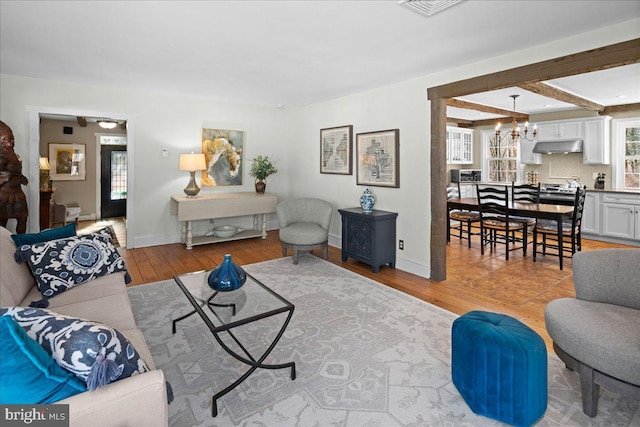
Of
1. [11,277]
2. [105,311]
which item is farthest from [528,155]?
[11,277]

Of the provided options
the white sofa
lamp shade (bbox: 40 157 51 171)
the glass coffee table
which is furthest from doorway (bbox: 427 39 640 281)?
lamp shade (bbox: 40 157 51 171)

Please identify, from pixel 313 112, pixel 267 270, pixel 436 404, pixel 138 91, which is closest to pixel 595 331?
pixel 436 404

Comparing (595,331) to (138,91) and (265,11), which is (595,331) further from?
(138,91)

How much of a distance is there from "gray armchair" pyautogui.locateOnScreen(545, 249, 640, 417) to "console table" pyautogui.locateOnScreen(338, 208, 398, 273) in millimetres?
2131

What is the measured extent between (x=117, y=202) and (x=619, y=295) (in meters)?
9.26

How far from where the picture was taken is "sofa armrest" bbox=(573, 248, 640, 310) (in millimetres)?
1935

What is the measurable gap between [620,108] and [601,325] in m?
5.93

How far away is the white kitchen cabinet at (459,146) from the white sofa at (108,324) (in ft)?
22.9

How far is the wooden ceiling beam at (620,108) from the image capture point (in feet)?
18.5

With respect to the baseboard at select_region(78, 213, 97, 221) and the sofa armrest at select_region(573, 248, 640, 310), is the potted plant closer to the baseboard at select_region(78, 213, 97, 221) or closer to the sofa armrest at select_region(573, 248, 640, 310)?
the baseboard at select_region(78, 213, 97, 221)

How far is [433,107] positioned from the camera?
12.2 ft

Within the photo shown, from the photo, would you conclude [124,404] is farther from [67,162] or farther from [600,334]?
[67,162]

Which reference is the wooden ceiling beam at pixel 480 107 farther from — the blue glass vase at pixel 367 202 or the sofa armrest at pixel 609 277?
the sofa armrest at pixel 609 277

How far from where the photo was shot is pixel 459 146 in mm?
7836
